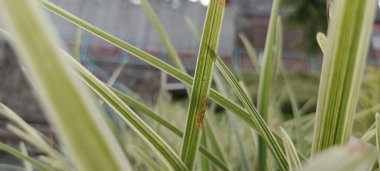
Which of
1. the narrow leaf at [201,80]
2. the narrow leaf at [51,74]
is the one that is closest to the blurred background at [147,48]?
the narrow leaf at [201,80]

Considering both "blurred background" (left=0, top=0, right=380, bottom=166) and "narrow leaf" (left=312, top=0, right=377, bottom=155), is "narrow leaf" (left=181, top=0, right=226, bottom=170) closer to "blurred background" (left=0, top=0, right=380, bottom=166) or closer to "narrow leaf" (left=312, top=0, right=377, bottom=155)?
"narrow leaf" (left=312, top=0, right=377, bottom=155)

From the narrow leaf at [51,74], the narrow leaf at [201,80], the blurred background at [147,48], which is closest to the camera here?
the narrow leaf at [51,74]

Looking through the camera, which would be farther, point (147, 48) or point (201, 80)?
point (147, 48)

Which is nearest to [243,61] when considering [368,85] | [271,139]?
[368,85]

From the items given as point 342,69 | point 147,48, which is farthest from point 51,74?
point 147,48

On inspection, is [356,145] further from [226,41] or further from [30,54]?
[226,41]

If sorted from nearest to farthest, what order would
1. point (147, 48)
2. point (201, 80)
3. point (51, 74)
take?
point (51, 74) < point (201, 80) < point (147, 48)

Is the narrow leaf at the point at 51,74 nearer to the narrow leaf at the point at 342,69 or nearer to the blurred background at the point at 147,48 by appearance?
the narrow leaf at the point at 342,69

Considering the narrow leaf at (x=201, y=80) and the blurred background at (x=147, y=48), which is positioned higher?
the narrow leaf at (x=201, y=80)

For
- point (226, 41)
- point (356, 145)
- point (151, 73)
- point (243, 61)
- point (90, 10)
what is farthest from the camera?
point (243, 61)

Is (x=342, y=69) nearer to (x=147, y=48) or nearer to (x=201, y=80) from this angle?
(x=201, y=80)

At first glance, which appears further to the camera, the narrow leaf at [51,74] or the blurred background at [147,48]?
the blurred background at [147,48]
